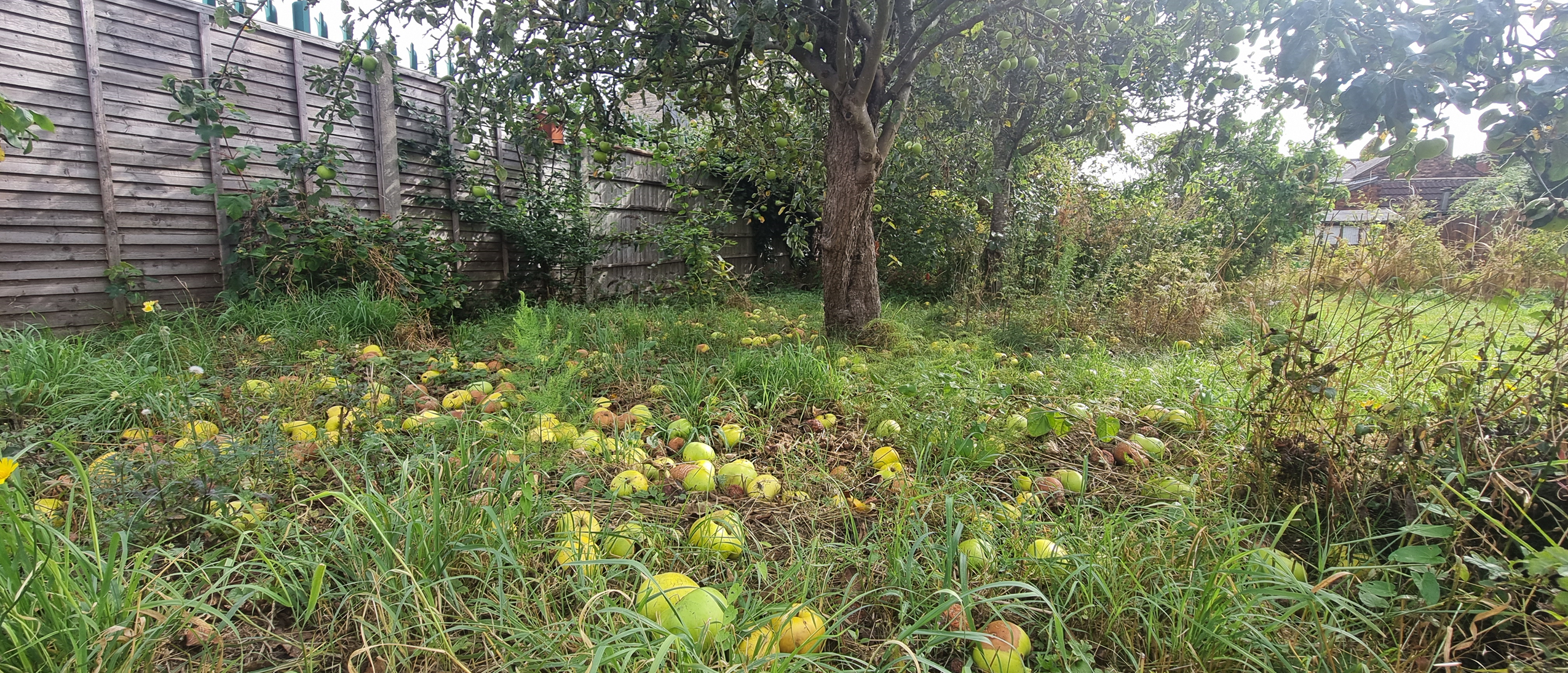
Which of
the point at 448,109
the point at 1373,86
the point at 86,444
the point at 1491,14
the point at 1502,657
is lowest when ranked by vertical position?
the point at 1502,657

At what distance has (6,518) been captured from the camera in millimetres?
1140

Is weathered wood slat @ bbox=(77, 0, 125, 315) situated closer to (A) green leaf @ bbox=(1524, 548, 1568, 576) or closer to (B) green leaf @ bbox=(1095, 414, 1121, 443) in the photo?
(B) green leaf @ bbox=(1095, 414, 1121, 443)

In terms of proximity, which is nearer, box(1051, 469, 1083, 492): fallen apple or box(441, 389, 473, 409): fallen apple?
box(1051, 469, 1083, 492): fallen apple

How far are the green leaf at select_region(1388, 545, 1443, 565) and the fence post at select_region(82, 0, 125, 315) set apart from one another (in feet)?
18.2

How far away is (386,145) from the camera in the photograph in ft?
15.5

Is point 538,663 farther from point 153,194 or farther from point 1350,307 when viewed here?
point 153,194

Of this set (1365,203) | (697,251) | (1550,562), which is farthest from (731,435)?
(697,251)

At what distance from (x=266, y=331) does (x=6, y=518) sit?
2678mm

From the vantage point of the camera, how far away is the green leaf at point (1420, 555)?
3.61ft

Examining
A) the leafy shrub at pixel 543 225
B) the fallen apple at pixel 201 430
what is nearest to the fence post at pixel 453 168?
the leafy shrub at pixel 543 225

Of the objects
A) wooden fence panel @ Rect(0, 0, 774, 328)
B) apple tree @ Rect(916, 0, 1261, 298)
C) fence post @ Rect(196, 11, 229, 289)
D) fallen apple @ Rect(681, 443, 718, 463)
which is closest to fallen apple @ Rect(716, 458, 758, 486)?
fallen apple @ Rect(681, 443, 718, 463)

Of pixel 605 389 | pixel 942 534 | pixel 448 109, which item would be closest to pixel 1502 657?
pixel 942 534

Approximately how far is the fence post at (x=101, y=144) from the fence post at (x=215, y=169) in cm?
44

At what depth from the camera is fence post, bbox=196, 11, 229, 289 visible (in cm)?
381
